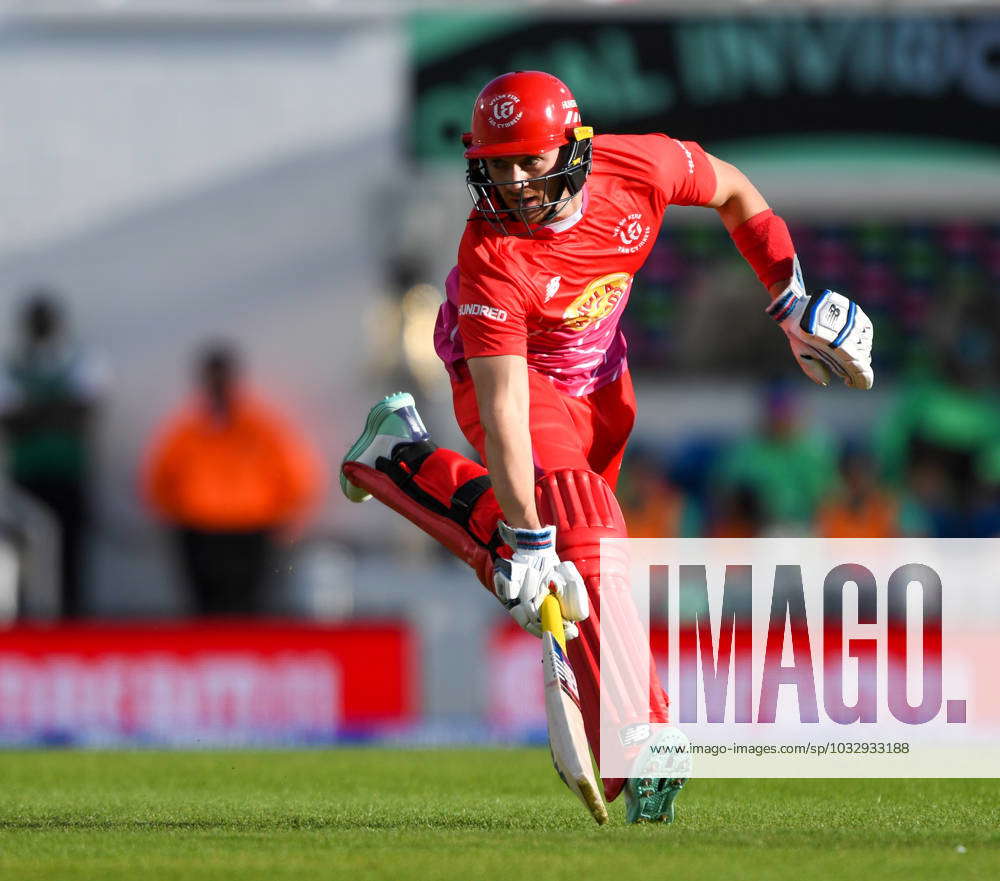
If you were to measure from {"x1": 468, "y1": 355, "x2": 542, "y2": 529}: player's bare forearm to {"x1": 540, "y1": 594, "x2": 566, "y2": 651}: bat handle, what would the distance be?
0.75 feet

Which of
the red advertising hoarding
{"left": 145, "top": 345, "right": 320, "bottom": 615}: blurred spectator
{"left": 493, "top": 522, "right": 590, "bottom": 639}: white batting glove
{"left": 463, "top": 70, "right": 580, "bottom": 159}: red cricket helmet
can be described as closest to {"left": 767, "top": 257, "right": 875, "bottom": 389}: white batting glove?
{"left": 463, "top": 70, "right": 580, "bottom": 159}: red cricket helmet

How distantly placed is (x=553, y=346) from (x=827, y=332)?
89cm

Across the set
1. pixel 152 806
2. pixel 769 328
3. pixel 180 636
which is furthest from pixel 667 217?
pixel 152 806

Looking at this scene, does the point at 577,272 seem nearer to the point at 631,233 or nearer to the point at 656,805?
the point at 631,233

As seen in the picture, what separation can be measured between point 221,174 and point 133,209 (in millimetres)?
648

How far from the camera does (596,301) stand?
6.64 m

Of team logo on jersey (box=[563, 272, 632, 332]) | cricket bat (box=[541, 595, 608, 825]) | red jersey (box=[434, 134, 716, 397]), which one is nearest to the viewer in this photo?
cricket bat (box=[541, 595, 608, 825])

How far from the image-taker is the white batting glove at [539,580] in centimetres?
612

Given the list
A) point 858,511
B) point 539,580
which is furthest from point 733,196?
point 858,511

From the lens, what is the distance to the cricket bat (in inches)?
230

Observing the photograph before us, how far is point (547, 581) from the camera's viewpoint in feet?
20.1

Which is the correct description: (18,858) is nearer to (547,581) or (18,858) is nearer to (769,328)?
(547,581)

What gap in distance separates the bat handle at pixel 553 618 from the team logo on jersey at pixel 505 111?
1439 millimetres

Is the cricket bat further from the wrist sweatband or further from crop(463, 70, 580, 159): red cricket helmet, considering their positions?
the wrist sweatband
